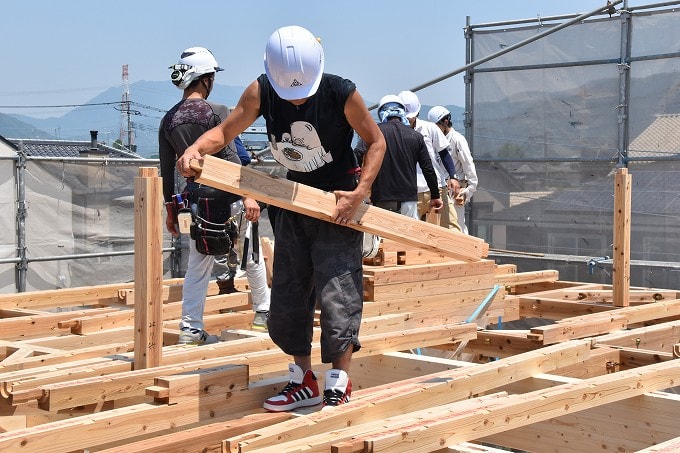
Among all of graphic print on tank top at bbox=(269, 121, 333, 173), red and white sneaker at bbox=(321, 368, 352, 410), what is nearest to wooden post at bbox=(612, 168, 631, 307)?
graphic print on tank top at bbox=(269, 121, 333, 173)

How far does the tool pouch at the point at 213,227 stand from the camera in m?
5.37

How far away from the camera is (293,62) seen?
12.6ft

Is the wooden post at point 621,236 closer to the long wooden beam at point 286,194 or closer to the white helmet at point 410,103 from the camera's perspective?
the white helmet at point 410,103

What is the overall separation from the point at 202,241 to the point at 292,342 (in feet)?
4.44

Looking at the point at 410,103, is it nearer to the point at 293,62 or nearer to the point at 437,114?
the point at 437,114

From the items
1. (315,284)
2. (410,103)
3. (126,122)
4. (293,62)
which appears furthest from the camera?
(126,122)

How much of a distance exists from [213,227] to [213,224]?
21 mm

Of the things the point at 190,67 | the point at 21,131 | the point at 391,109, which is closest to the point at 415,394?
the point at 190,67

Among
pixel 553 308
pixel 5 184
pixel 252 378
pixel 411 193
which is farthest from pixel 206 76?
pixel 5 184

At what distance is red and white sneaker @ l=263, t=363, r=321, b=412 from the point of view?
4.09 metres

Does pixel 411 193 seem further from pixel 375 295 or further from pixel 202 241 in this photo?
pixel 202 241

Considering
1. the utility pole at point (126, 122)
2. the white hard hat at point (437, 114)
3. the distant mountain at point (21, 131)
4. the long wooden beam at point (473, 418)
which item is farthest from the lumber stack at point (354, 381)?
the utility pole at point (126, 122)

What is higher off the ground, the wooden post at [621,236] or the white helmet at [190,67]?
the white helmet at [190,67]

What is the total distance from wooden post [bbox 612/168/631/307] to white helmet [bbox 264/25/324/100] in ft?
11.8
